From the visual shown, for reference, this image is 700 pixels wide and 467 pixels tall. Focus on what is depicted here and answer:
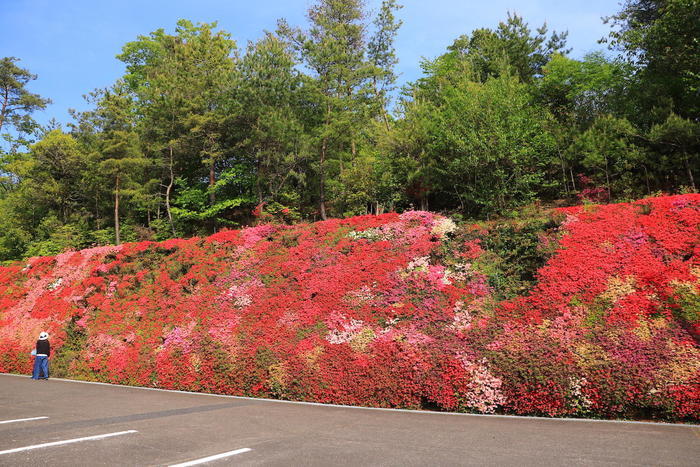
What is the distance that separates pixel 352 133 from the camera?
3322cm

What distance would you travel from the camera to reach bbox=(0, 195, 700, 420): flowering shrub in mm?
9320

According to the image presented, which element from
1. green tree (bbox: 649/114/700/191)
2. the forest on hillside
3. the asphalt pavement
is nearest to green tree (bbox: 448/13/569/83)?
the forest on hillside

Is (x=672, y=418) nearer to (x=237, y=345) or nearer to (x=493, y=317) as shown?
(x=493, y=317)

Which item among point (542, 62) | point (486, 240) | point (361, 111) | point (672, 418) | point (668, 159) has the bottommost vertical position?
point (672, 418)

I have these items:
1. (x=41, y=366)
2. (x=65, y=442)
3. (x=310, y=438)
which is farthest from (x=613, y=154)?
(x=41, y=366)

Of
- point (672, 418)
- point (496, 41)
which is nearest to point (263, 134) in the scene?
point (496, 41)

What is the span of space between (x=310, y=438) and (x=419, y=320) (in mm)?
5151

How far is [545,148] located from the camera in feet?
84.4

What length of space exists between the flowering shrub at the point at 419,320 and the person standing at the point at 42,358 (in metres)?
0.84

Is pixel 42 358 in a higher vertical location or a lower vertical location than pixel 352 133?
lower

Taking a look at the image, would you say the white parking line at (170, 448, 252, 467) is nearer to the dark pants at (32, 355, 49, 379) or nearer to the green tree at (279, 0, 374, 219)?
the dark pants at (32, 355, 49, 379)

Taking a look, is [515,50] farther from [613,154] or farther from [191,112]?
[191,112]

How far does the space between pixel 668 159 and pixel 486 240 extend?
632 inches

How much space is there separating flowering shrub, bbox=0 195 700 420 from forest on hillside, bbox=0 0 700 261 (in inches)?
160
